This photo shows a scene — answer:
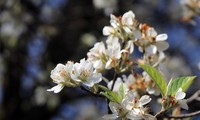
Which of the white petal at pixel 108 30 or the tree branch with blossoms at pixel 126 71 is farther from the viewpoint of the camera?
the white petal at pixel 108 30

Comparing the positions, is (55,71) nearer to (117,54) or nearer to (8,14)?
(117,54)

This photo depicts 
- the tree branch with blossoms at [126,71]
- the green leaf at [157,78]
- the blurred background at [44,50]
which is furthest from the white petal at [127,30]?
the blurred background at [44,50]

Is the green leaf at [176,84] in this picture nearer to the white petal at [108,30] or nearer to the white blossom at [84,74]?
the white blossom at [84,74]

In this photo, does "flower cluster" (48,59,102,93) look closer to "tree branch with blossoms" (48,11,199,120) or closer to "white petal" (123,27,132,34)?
"tree branch with blossoms" (48,11,199,120)

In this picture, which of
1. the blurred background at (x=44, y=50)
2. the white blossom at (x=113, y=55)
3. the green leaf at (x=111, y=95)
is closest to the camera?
the green leaf at (x=111, y=95)

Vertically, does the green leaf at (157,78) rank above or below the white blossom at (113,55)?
below

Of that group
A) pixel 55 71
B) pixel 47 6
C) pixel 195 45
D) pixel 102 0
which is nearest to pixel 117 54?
pixel 55 71

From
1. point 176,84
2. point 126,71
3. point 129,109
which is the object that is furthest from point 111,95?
point 126,71
